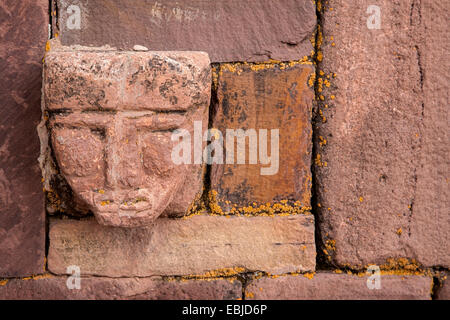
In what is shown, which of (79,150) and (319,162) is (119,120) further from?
(319,162)

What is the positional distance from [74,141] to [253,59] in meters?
0.75

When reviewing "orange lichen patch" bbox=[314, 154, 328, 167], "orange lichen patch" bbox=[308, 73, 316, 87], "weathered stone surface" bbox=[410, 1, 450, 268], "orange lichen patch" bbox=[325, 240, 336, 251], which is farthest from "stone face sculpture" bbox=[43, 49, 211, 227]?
"weathered stone surface" bbox=[410, 1, 450, 268]

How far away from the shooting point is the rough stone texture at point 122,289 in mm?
1576

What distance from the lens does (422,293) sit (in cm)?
164

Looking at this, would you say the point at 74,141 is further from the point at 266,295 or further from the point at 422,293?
the point at 422,293

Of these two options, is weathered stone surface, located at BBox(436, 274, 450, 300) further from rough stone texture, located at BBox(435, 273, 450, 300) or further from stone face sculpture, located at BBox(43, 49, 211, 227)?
stone face sculpture, located at BBox(43, 49, 211, 227)

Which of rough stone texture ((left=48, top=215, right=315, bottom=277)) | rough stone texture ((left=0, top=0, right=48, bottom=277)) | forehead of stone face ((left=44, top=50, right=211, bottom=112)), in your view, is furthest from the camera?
rough stone texture ((left=48, top=215, right=315, bottom=277))

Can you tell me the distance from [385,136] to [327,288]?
674 millimetres

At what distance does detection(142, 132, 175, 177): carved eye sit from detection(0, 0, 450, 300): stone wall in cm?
25

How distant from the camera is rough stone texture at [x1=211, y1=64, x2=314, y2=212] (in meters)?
1.57

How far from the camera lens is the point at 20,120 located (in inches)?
59.1

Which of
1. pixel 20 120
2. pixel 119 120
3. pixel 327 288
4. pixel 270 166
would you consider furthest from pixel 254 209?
pixel 20 120

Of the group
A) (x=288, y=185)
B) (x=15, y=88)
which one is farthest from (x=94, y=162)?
(x=288, y=185)

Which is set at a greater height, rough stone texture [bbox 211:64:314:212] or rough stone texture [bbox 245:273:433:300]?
rough stone texture [bbox 211:64:314:212]
